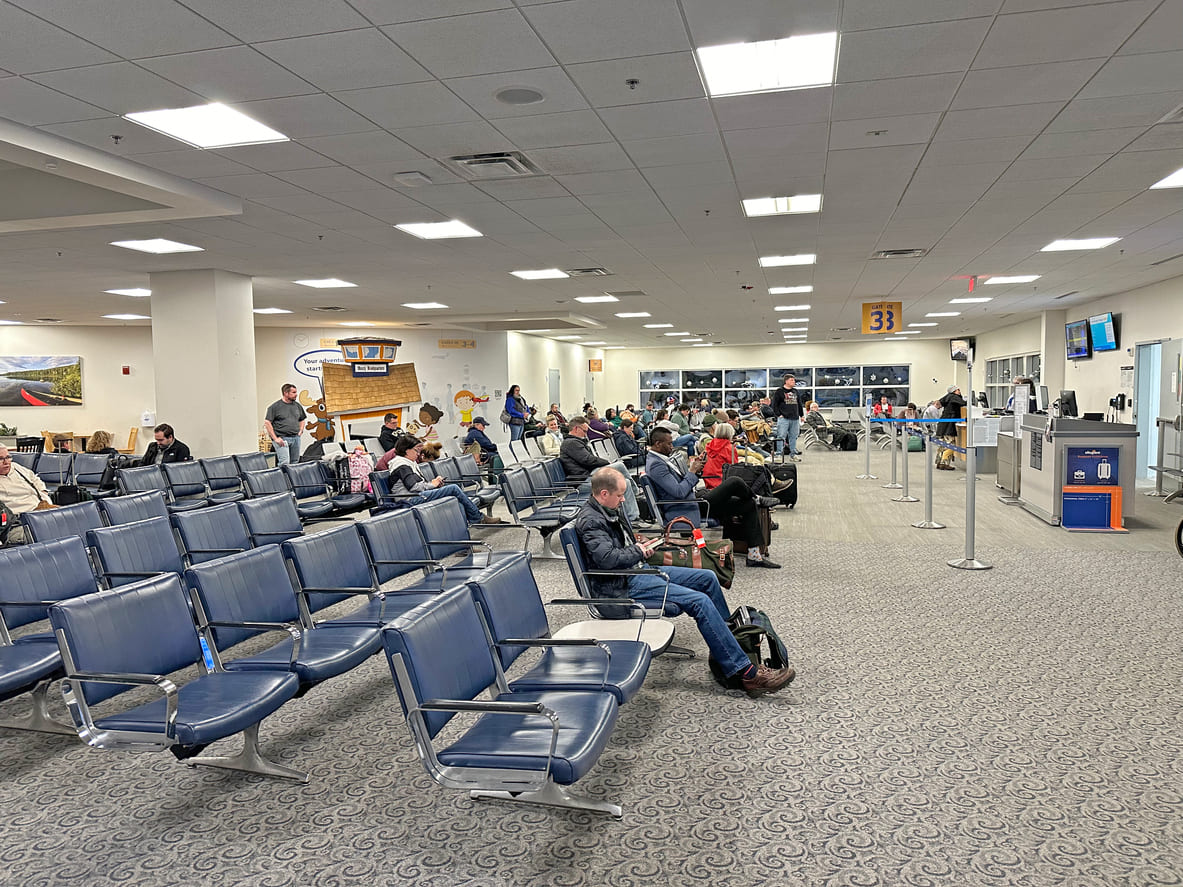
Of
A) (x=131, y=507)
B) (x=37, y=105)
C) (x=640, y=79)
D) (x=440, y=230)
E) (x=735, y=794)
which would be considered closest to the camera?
(x=735, y=794)

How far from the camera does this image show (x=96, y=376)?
62.6ft

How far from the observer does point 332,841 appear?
8.96 feet

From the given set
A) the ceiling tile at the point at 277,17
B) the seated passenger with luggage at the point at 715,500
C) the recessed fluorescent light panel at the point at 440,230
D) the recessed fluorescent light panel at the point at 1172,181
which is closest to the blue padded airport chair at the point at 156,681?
the ceiling tile at the point at 277,17

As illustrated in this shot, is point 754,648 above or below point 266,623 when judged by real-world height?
below

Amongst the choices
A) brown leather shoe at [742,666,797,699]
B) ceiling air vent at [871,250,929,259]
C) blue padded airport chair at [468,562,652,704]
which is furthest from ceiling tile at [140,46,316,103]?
ceiling air vent at [871,250,929,259]

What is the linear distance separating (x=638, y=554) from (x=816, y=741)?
4.05ft

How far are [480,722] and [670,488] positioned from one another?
12.6ft

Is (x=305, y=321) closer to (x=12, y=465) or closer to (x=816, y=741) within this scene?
(x=12, y=465)

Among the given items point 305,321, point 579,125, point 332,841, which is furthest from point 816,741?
point 305,321

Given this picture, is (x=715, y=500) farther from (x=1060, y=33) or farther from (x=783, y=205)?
(x=1060, y=33)

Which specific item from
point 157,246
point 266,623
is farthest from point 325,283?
point 266,623

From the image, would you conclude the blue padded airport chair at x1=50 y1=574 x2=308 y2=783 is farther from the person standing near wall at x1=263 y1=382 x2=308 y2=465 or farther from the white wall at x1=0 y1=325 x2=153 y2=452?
the white wall at x1=0 y1=325 x2=153 y2=452

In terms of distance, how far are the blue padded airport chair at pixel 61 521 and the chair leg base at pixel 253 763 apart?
7.44 ft

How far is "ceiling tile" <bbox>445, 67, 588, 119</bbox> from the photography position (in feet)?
13.7
